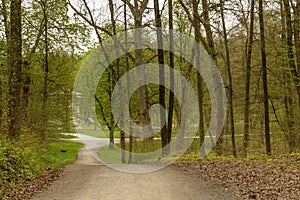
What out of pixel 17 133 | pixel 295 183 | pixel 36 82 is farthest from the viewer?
pixel 36 82

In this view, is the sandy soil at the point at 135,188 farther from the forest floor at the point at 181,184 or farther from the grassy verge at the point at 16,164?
the grassy verge at the point at 16,164

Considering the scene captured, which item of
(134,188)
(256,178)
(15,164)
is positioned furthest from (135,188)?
(15,164)

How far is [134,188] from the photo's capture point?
31.3 ft

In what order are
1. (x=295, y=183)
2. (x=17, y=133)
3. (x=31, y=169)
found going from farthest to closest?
(x=17, y=133)
(x=31, y=169)
(x=295, y=183)

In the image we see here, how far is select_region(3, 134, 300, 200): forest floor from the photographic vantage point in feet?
27.2

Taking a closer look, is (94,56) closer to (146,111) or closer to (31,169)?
(146,111)

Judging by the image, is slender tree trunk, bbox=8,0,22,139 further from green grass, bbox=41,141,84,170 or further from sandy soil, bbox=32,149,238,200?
sandy soil, bbox=32,149,238,200

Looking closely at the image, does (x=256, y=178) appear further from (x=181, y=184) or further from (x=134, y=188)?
(x=134, y=188)

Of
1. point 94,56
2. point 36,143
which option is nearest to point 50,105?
point 36,143

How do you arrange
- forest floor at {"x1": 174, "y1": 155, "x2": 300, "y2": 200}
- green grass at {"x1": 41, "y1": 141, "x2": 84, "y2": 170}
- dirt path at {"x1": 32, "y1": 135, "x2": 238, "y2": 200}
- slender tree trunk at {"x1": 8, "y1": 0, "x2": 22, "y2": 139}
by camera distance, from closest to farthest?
forest floor at {"x1": 174, "y1": 155, "x2": 300, "y2": 200}
dirt path at {"x1": 32, "y1": 135, "x2": 238, "y2": 200}
slender tree trunk at {"x1": 8, "y1": 0, "x2": 22, "y2": 139}
green grass at {"x1": 41, "y1": 141, "x2": 84, "y2": 170}

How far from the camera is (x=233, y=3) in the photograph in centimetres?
1584

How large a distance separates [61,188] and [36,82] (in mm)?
15593

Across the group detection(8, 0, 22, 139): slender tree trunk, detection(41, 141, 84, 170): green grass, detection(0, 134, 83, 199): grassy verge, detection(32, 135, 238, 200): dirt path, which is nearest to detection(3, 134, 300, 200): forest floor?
detection(32, 135, 238, 200): dirt path

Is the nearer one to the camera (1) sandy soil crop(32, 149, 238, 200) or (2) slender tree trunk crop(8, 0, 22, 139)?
(1) sandy soil crop(32, 149, 238, 200)
